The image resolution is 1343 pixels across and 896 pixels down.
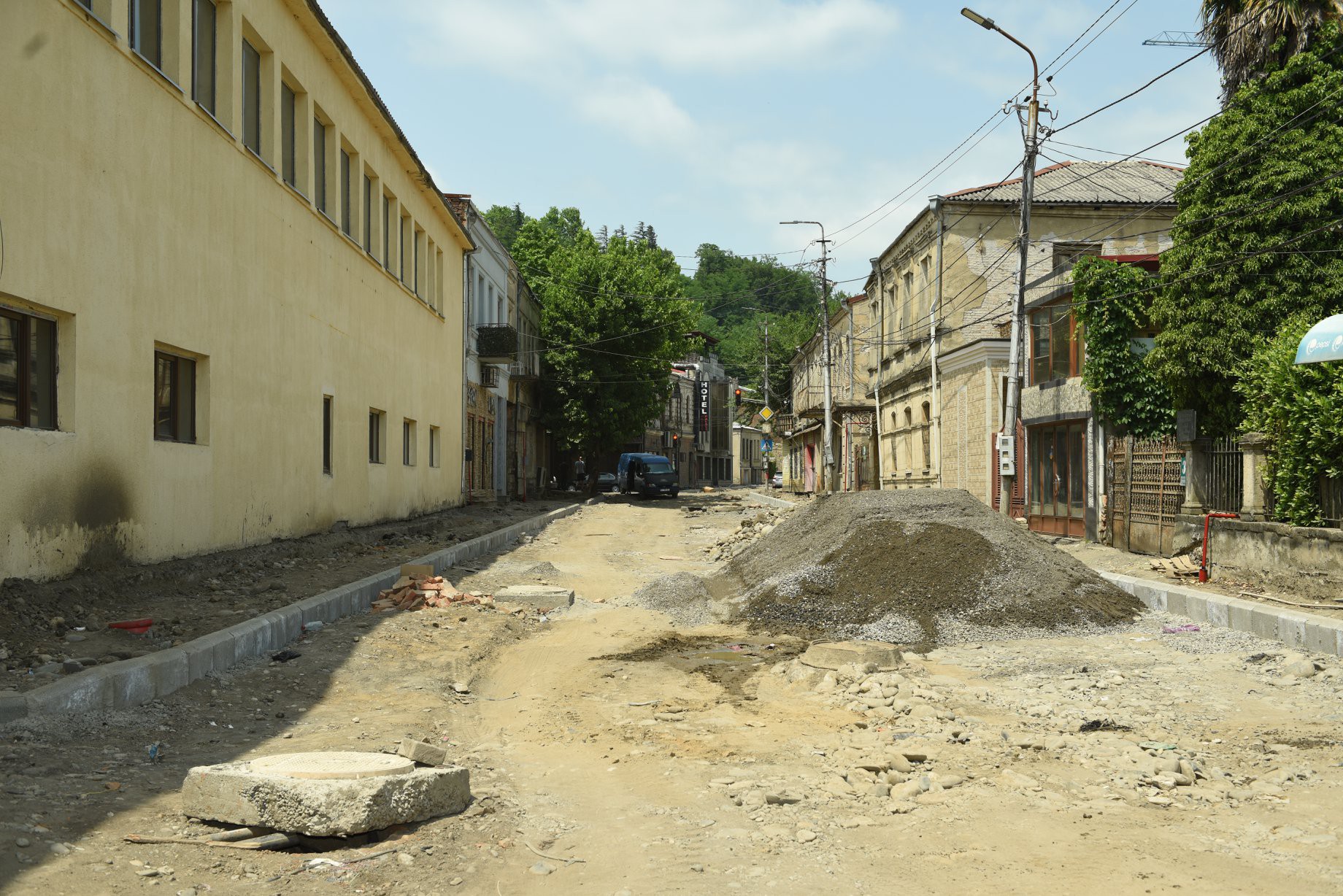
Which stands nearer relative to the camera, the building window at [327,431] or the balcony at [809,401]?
the building window at [327,431]

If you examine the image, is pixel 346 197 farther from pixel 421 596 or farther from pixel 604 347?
pixel 604 347

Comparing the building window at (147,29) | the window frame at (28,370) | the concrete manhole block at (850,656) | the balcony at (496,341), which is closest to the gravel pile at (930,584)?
the concrete manhole block at (850,656)

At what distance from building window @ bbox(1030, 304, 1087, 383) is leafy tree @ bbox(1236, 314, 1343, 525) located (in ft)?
24.3

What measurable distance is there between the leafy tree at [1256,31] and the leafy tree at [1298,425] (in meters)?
5.88

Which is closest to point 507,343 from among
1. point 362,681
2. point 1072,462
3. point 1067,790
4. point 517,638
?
point 1072,462

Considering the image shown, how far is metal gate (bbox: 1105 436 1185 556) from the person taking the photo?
55.6ft

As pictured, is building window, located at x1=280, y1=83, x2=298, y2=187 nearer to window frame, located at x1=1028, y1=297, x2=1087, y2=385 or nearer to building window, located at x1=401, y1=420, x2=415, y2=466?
building window, located at x1=401, y1=420, x2=415, y2=466

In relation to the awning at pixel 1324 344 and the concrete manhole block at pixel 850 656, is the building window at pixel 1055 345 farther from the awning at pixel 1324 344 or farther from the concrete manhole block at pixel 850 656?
the concrete manhole block at pixel 850 656

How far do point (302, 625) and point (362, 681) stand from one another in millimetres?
1730

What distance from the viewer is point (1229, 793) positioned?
532cm

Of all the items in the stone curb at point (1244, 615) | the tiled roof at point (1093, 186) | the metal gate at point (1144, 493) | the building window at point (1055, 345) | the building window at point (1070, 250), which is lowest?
the stone curb at point (1244, 615)

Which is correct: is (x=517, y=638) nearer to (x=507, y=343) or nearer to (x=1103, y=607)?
(x=1103, y=607)

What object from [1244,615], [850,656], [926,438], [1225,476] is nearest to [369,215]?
[850,656]

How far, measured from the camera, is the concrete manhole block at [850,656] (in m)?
8.86
